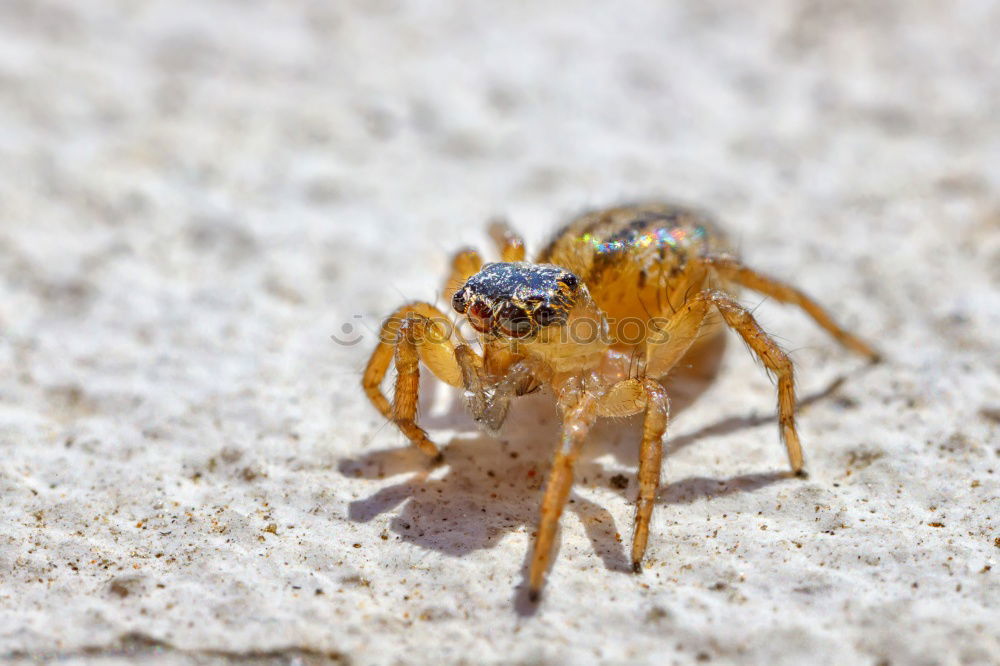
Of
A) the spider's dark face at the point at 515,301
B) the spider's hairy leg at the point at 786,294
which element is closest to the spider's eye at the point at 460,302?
the spider's dark face at the point at 515,301

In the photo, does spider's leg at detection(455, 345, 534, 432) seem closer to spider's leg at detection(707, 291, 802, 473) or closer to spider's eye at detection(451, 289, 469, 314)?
spider's eye at detection(451, 289, 469, 314)

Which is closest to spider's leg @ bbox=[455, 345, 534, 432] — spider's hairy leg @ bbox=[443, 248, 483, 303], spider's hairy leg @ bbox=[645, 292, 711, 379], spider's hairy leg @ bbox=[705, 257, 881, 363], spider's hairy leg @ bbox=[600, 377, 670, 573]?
spider's hairy leg @ bbox=[600, 377, 670, 573]

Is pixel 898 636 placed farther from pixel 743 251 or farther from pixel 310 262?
pixel 310 262

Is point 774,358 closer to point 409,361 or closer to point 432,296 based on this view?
point 409,361

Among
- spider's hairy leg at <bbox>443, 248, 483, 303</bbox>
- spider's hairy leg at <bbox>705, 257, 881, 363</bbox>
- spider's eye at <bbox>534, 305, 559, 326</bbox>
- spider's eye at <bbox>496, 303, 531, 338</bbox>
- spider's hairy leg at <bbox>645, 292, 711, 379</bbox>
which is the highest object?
spider's hairy leg at <bbox>705, 257, 881, 363</bbox>

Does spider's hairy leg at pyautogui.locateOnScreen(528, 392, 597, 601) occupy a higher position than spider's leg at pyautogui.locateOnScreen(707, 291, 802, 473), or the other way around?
spider's leg at pyautogui.locateOnScreen(707, 291, 802, 473)

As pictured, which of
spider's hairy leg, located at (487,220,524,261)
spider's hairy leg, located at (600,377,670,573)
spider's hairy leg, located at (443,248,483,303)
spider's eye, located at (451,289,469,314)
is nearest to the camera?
spider's hairy leg, located at (600,377,670,573)
